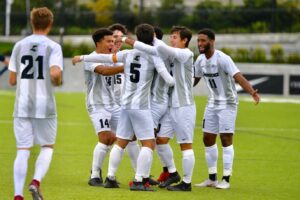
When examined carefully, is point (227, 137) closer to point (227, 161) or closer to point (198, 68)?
point (227, 161)

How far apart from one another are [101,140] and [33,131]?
275 centimetres

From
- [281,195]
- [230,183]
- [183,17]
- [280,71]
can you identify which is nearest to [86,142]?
[230,183]

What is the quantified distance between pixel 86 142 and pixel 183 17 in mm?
30298

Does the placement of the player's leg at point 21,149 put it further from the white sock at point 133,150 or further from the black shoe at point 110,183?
the white sock at point 133,150

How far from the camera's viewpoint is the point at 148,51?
1271cm

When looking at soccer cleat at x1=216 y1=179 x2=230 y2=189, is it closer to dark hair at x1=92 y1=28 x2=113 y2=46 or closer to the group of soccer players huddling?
the group of soccer players huddling

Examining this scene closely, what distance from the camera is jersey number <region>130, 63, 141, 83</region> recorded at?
12836 mm

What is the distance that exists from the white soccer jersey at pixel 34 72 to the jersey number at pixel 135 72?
1.89 meters

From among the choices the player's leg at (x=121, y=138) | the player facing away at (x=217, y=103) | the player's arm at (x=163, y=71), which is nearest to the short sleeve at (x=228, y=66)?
the player facing away at (x=217, y=103)

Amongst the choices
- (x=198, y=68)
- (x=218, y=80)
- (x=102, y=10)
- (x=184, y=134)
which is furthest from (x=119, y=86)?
(x=102, y=10)

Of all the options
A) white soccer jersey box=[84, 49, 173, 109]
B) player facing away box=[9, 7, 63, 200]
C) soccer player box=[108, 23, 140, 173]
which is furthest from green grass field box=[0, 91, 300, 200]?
white soccer jersey box=[84, 49, 173, 109]

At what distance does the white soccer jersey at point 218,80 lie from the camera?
45.3 ft

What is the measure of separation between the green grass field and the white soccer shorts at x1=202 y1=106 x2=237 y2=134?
846 millimetres

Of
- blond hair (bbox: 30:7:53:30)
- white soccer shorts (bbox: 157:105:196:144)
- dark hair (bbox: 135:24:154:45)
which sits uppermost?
blond hair (bbox: 30:7:53:30)
